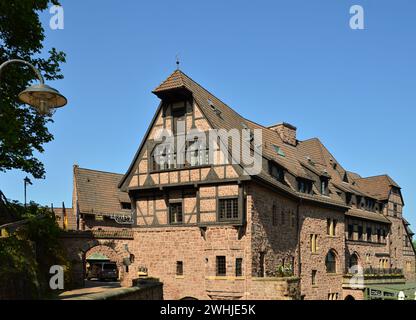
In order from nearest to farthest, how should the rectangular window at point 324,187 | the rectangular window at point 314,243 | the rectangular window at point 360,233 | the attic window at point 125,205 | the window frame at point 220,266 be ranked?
1. the window frame at point 220,266
2. the rectangular window at point 314,243
3. the rectangular window at point 324,187
4. the rectangular window at point 360,233
5. the attic window at point 125,205

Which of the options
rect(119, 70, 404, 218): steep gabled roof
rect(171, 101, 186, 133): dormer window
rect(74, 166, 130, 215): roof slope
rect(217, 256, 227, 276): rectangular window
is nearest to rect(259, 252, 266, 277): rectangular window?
rect(217, 256, 227, 276): rectangular window

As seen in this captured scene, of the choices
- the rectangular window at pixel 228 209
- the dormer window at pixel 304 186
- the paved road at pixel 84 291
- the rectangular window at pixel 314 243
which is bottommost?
the paved road at pixel 84 291

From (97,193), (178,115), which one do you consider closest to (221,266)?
(178,115)

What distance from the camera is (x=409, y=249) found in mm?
49344

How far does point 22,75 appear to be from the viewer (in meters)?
15.4

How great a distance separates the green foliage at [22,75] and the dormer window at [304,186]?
1734cm

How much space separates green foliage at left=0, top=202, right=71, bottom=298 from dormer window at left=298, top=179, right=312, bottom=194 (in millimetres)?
15372

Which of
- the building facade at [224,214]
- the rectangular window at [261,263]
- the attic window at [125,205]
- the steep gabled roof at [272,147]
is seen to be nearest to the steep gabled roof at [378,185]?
the steep gabled roof at [272,147]

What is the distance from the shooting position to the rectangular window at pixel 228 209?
2264cm

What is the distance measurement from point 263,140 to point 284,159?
6.58ft

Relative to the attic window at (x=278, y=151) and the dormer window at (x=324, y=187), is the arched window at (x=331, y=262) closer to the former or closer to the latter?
the dormer window at (x=324, y=187)

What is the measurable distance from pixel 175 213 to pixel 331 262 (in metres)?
14.1

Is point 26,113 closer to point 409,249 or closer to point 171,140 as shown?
point 171,140

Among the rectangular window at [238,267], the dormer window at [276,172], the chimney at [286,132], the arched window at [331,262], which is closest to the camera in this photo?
the rectangular window at [238,267]
